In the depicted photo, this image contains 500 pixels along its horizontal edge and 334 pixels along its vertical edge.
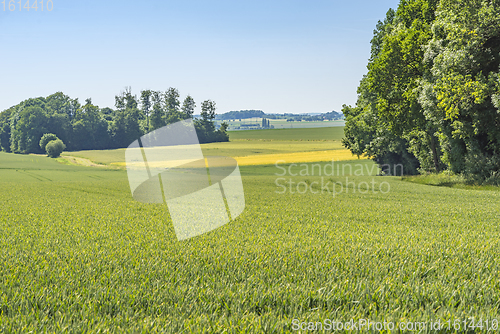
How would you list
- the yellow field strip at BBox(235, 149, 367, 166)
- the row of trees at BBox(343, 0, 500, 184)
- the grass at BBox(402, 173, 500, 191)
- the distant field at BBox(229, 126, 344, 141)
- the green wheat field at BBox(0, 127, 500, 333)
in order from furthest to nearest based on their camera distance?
the distant field at BBox(229, 126, 344, 141)
the yellow field strip at BBox(235, 149, 367, 166)
the grass at BBox(402, 173, 500, 191)
the row of trees at BBox(343, 0, 500, 184)
the green wheat field at BBox(0, 127, 500, 333)

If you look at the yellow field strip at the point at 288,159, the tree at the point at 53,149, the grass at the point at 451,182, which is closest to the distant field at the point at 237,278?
the grass at the point at 451,182

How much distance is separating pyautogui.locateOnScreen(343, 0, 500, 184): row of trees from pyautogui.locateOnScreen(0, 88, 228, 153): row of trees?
93.1 meters

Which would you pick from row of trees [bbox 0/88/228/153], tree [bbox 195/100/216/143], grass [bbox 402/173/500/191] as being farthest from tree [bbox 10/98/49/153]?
grass [bbox 402/173/500/191]

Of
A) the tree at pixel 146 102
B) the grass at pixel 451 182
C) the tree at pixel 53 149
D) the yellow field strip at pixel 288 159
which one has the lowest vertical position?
the yellow field strip at pixel 288 159

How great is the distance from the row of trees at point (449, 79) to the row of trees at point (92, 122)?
9312 cm

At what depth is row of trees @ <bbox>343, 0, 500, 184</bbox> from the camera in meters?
23.2

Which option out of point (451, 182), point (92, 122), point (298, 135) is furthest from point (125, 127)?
point (451, 182)

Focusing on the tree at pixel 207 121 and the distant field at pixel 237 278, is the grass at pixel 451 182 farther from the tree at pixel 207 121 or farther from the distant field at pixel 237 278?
the tree at pixel 207 121


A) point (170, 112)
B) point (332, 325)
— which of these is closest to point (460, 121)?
point (332, 325)

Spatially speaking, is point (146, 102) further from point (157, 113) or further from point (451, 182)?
point (451, 182)

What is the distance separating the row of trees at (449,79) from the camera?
23.2 metres

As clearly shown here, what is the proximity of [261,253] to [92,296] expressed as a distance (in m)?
3.09

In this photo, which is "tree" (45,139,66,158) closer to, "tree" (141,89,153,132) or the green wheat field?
"tree" (141,89,153,132)

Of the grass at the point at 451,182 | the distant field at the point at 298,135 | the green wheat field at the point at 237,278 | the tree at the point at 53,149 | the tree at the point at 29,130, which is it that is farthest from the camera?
the distant field at the point at 298,135
